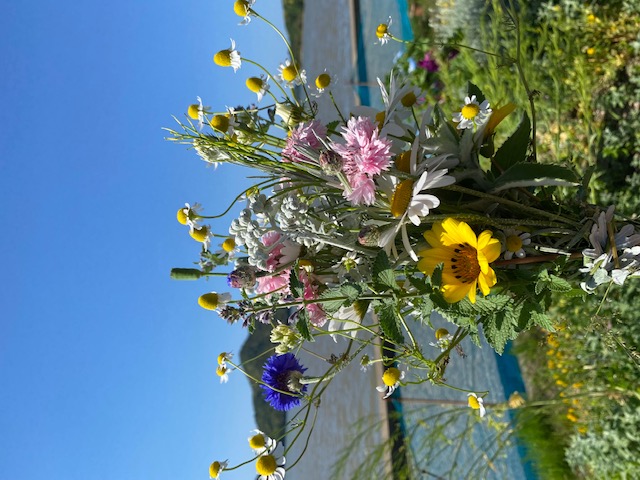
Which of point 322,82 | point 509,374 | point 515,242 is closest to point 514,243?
point 515,242

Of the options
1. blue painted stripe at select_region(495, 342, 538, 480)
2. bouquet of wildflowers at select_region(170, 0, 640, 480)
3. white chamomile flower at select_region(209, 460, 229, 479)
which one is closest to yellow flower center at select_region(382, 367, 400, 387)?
bouquet of wildflowers at select_region(170, 0, 640, 480)

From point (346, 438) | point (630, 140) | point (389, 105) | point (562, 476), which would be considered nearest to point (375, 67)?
point (630, 140)

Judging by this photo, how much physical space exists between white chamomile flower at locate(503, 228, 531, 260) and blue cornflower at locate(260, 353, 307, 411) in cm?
40

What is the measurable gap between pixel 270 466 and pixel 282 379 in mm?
149

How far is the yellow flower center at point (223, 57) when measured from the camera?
1.03 m

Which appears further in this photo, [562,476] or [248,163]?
[562,476]

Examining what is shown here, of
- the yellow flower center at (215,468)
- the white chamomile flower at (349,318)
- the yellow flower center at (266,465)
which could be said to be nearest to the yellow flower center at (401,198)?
the white chamomile flower at (349,318)

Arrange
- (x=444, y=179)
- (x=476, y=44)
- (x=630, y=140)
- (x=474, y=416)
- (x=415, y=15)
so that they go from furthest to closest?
1. (x=415, y=15)
2. (x=476, y=44)
3. (x=474, y=416)
4. (x=630, y=140)
5. (x=444, y=179)

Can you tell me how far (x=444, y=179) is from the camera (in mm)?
710

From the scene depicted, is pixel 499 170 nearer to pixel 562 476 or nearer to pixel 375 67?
pixel 562 476

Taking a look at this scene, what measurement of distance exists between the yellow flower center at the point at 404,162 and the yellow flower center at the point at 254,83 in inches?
13.9

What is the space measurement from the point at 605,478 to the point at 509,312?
1.76m

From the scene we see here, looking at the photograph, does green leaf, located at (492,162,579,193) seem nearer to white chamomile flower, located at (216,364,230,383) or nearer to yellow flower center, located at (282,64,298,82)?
yellow flower center, located at (282,64,298,82)

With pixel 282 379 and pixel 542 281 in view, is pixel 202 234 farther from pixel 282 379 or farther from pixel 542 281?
pixel 542 281
